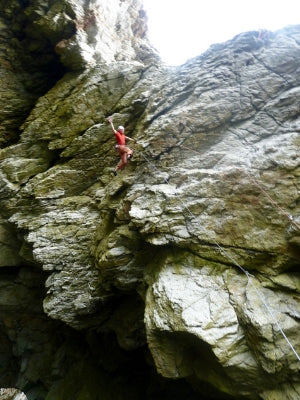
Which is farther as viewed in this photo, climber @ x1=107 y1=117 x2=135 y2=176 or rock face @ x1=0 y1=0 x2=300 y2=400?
climber @ x1=107 y1=117 x2=135 y2=176

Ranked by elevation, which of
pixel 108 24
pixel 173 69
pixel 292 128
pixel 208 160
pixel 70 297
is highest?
pixel 108 24

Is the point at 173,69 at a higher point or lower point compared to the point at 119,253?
higher

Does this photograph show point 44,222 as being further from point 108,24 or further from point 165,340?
point 108,24

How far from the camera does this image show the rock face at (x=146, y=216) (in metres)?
5.66

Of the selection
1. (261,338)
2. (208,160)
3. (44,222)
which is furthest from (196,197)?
(44,222)

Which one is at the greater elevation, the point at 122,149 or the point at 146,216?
the point at 122,149

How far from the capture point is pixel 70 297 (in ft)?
28.2

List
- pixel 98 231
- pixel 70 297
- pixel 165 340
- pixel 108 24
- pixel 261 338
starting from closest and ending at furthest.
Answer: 1. pixel 261 338
2. pixel 165 340
3. pixel 70 297
4. pixel 98 231
5. pixel 108 24

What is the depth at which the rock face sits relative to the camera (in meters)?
5.66

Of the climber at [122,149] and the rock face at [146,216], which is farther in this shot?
the climber at [122,149]

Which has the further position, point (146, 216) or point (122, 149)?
point (122, 149)

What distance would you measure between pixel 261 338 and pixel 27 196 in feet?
32.1

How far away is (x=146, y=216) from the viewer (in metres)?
7.15

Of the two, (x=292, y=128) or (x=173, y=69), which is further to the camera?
(x=173, y=69)
